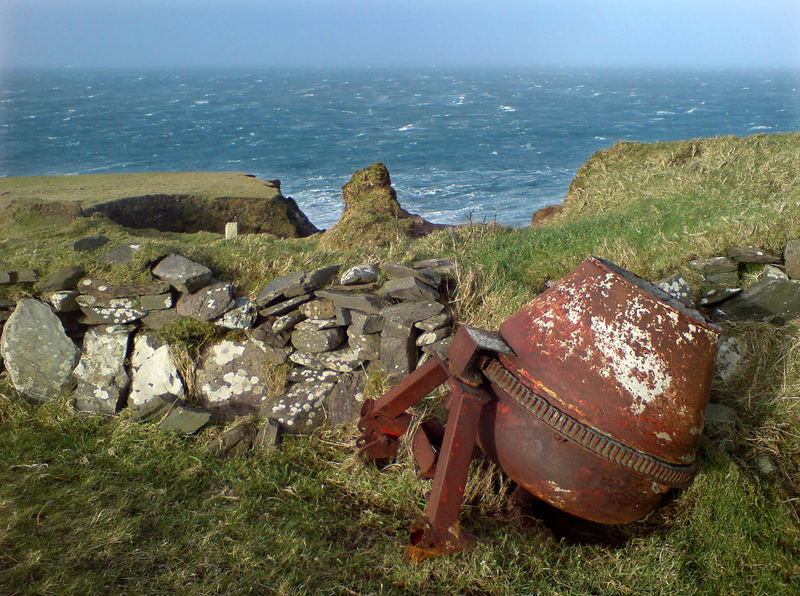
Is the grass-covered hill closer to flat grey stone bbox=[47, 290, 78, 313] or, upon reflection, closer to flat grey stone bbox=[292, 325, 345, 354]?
flat grey stone bbox=[47, 290, 78, 313]

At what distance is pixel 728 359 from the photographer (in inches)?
165

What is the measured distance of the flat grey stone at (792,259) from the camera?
480cm

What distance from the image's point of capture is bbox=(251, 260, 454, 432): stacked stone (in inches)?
171

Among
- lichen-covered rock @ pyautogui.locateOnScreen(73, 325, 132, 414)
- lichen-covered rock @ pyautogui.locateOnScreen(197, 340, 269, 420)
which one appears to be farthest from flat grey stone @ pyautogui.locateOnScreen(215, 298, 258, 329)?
lichen-covered rock @ pyautogui.locateOnScreen(73, 325, 132, 414)

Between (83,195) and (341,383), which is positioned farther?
(83,195)

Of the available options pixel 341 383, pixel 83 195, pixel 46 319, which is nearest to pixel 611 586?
pixel 341 383

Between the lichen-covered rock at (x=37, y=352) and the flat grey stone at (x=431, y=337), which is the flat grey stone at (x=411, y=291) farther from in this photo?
the lichen-covered rock at (x=37, y=352)

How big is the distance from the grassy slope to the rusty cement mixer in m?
10.8

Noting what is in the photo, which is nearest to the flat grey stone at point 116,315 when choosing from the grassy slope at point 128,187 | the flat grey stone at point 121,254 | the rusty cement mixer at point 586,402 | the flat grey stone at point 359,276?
the flat grey stone at point 121,254

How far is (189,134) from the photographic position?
7569 cm

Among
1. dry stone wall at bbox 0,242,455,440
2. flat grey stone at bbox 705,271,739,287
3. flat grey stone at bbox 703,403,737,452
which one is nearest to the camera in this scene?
flat grey stone at bbox 703,403,737,452

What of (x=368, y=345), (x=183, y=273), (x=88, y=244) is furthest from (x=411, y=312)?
(x=88, y=244)

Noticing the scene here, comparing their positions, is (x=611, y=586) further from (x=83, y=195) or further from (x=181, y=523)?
(x=83, y=195)

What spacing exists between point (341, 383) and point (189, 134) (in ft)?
A: 259
